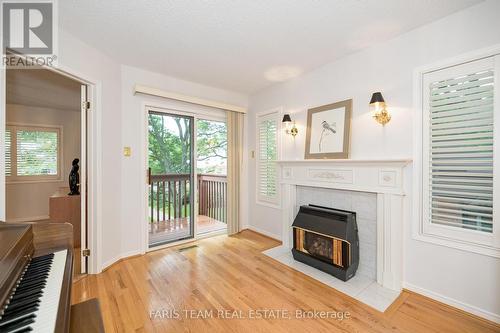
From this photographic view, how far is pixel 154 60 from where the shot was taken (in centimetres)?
269

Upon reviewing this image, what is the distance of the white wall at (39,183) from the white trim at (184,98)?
126 inches

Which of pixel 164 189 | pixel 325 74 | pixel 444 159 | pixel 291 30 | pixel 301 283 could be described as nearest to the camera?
pixel 444 159

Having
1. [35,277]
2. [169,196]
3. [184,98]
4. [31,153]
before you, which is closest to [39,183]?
[31,153]

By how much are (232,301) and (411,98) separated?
2.54m

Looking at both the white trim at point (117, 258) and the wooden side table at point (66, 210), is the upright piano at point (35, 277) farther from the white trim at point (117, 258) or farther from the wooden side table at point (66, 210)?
the wooden side table at point (66, 210)

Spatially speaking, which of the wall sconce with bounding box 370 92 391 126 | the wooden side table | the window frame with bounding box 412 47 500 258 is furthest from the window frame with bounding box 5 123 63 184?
the window frame with bounding box 412 47 500 258

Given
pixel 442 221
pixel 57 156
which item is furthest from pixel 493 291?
pixel 57 156

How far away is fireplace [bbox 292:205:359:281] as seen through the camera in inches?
90.7

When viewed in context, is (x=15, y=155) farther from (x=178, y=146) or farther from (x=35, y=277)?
(x=35, y=277)

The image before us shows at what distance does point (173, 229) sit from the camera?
3.76 m

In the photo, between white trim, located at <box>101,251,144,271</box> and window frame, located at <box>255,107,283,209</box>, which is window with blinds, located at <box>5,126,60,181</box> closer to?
white trim, located at <box>101,251,144,271</box>

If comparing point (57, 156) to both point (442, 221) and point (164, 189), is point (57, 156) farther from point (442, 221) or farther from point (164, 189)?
point (442, 221)

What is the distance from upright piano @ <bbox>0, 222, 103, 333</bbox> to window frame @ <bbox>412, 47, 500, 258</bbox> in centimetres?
259

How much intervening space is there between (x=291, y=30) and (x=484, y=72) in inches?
63.1
